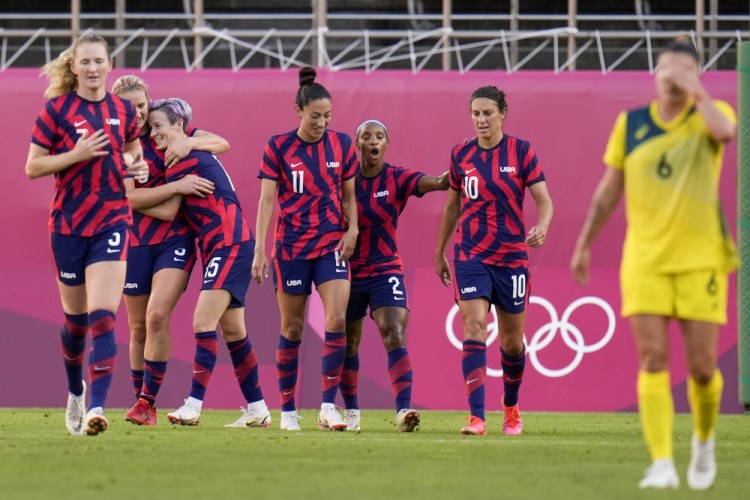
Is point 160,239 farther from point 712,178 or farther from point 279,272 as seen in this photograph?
point 712,178

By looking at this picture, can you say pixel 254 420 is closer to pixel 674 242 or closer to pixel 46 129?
pixel 46 129

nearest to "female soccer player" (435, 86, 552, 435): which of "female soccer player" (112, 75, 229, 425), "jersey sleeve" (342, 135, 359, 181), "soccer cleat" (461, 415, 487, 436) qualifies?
"soccer cleat" (461, 415, 487, 436)

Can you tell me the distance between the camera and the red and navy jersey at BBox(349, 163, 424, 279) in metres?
9.39

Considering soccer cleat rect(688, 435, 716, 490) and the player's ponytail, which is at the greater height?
the player's ponytail

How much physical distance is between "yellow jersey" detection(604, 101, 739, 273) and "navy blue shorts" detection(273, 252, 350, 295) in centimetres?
356

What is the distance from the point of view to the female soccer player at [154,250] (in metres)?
9.01

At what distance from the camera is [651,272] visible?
214 inches

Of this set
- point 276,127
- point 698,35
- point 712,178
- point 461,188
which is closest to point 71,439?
point 461,188

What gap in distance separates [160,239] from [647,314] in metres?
4.57

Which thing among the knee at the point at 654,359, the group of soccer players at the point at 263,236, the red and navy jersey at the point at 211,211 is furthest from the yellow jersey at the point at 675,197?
the red and navy jersey at the point at 211,211

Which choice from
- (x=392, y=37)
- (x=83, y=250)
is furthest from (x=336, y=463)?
(x=392, y=37)

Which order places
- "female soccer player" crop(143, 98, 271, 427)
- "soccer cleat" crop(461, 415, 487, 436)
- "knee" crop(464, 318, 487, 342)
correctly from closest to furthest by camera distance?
"soccer cleat" crop(461, 415, 487, 436), "knee" crop(464, 318, 487, 342), "female soccer player" crop(143, 98, 271, 427)

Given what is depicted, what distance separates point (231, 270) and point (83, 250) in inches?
61.2

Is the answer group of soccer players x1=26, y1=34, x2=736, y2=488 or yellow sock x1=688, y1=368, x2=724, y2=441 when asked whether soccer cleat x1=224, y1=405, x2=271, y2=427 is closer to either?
group of soccer players x1=26, y1=34, x2=736, y2=488
